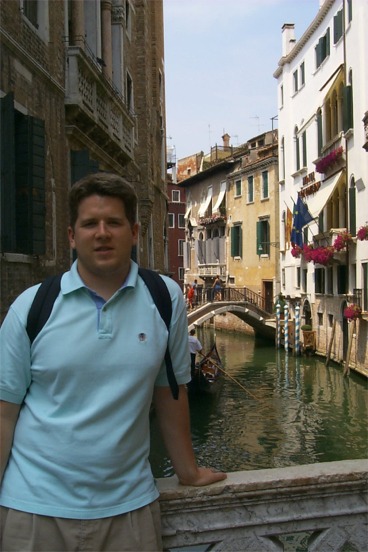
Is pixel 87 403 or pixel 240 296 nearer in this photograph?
pixel 87 403

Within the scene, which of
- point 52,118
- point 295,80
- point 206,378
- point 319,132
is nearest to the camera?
Answer: point 52,118

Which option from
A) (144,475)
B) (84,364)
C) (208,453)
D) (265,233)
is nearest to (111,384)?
(84,364)

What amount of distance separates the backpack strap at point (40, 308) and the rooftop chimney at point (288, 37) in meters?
26.2

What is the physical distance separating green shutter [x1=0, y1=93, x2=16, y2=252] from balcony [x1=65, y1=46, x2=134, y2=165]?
2541 millimetres

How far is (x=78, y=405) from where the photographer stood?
162 centimetres

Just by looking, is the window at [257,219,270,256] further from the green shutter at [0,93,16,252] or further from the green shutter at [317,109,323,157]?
the green shutter at [0,93,16,252]

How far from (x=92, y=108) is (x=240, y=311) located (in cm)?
1807

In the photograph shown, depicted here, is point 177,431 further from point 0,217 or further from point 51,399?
point 0,217

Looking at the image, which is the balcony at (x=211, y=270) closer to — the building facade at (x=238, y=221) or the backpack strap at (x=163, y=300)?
the building facade at (x=238, y=221)

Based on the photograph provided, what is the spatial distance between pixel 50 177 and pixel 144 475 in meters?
6.26

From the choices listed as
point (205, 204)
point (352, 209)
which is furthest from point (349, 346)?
point (205, 204)

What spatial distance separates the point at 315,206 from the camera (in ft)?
65.4

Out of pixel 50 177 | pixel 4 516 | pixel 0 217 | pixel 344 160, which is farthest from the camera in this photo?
pixel 344 160

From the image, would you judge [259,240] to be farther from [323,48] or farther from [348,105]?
[348,105]
